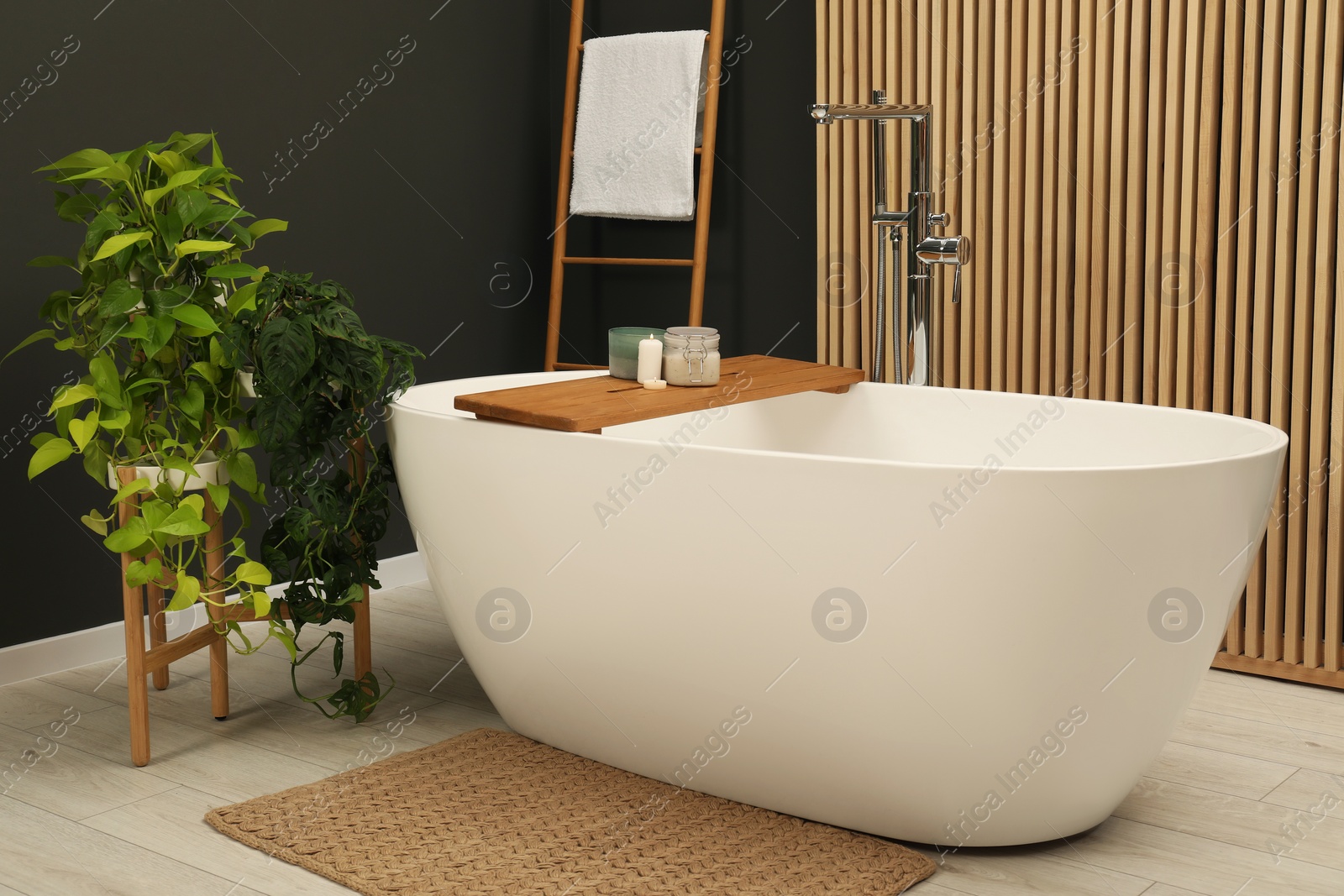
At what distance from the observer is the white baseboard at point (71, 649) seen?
9.23ft

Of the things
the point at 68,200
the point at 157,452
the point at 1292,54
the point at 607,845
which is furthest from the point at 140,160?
the point at 1292,54

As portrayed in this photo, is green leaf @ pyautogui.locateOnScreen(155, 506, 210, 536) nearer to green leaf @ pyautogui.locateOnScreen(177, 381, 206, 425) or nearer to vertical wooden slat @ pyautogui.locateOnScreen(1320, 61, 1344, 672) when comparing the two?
green leaf @ pyautogui.locateOnScreen(177, 381, 206, 425)

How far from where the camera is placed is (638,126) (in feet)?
12.3

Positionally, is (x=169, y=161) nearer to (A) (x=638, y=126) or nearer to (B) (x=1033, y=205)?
(A) (x=638, y=126)

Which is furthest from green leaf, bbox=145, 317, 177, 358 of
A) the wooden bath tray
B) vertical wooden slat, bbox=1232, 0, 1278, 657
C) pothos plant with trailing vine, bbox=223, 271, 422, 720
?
vertical wooden slat, bbox=1232, 0, 1278, 657

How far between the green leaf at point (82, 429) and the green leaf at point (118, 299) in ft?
0.64

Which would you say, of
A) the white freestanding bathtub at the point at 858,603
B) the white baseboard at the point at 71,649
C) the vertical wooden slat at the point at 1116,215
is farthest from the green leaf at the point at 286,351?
the vertical wooden slat at the point at 1116,215

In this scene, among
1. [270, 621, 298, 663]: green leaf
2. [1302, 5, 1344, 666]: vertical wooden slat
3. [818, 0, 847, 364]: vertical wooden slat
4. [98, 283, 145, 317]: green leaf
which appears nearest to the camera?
[98, 283, 145, 317]: green leaf

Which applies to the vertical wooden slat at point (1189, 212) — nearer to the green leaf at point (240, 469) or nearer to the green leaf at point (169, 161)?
the green leaf at point (240, 469)

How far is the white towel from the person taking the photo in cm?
365

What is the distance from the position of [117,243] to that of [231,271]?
21 cm

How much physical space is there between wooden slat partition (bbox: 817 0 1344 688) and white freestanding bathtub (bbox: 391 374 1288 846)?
0.68 m

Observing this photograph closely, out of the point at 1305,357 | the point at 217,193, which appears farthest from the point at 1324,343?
the point at 217,193

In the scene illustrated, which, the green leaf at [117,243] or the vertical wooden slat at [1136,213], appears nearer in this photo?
the green leaf at [117,243]
